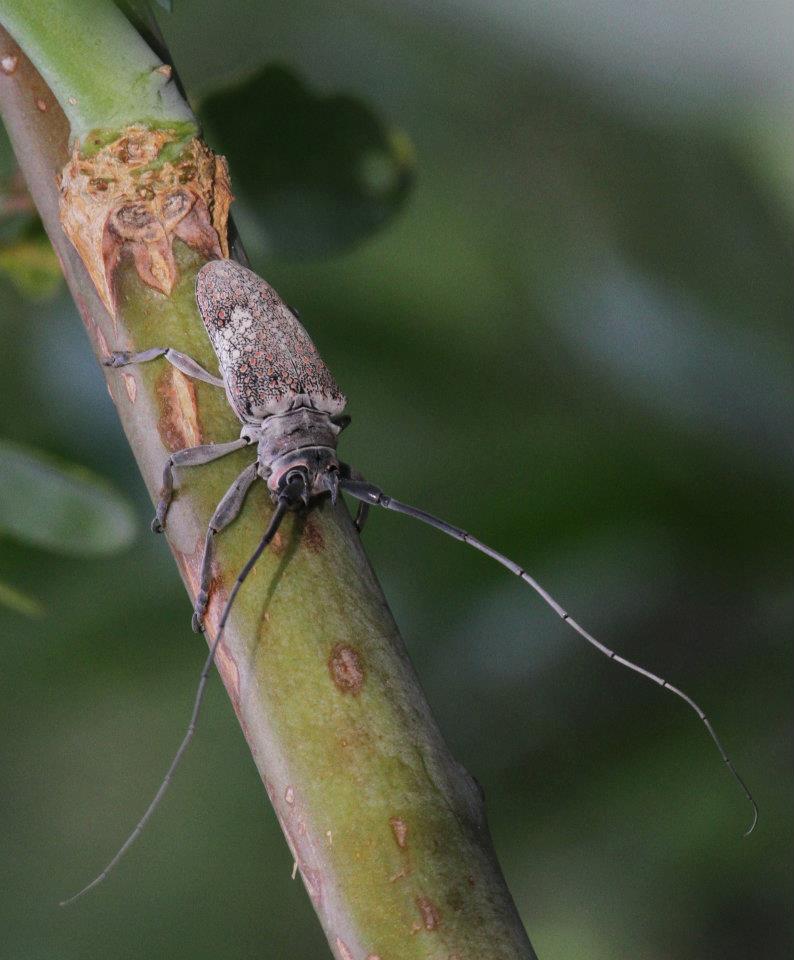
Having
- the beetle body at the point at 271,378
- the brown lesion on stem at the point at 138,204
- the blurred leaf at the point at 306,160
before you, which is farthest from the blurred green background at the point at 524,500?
the brown lesion on stem at the point at 138,204

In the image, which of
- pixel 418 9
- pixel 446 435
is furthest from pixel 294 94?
pixel 418 9

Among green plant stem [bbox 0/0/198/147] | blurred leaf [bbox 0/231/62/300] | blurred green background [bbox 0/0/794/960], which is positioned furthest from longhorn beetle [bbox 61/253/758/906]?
blurred green background [bbox 0/0/794/960]

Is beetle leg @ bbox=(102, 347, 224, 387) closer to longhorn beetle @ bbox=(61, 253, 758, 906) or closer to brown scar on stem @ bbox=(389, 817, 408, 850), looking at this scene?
longhorn beetle @ bbox=(61, 253, 758, 906)

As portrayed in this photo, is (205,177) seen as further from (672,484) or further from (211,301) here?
(672,484)

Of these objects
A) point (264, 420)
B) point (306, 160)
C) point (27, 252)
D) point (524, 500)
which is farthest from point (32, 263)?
point (524, 500)

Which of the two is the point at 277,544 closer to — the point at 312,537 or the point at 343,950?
the point at 312,537
